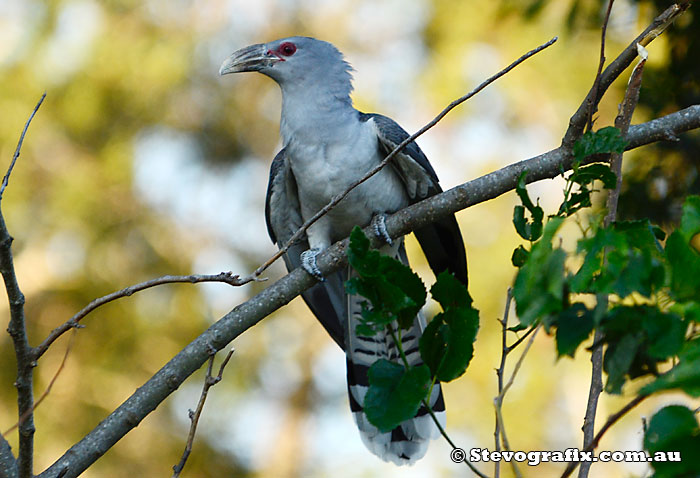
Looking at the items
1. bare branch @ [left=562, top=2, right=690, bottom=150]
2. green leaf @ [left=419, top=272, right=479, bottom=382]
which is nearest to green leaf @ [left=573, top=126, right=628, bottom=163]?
bare branch @ [left=562, top=2, right=690, bottom=150]

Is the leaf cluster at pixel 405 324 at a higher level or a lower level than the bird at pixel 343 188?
lower

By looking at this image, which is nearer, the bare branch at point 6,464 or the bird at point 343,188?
the bare branch at point 6,464

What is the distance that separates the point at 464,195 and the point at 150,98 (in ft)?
26.5

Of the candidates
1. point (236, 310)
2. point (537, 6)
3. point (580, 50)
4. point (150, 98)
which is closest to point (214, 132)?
point (150, 98)

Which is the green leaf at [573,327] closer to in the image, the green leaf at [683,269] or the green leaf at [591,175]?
the green leaf at [683,269]

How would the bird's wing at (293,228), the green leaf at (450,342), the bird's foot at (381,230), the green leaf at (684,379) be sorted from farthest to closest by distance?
the bird's wing at (293,228), the bird's foot at (381,230), the green leaf at (450,342), the green leaf at (684,379)

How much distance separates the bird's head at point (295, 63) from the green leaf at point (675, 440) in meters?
3.28

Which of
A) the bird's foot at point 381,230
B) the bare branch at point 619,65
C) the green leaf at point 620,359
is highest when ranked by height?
the bird's foot at point 381,230

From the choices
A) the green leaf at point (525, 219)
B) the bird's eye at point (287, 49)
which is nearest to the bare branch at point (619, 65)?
the green leaf at point (525, 219)

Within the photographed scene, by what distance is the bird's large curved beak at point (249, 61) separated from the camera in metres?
4.39

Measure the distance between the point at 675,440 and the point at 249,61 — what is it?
3629mm

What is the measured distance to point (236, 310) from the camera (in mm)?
2854

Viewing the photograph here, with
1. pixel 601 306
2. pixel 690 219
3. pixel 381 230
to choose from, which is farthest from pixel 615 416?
pixel 381 230

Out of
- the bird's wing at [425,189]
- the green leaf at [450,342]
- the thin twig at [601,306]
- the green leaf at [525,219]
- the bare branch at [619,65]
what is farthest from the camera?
the bird's wing at [425,189]
